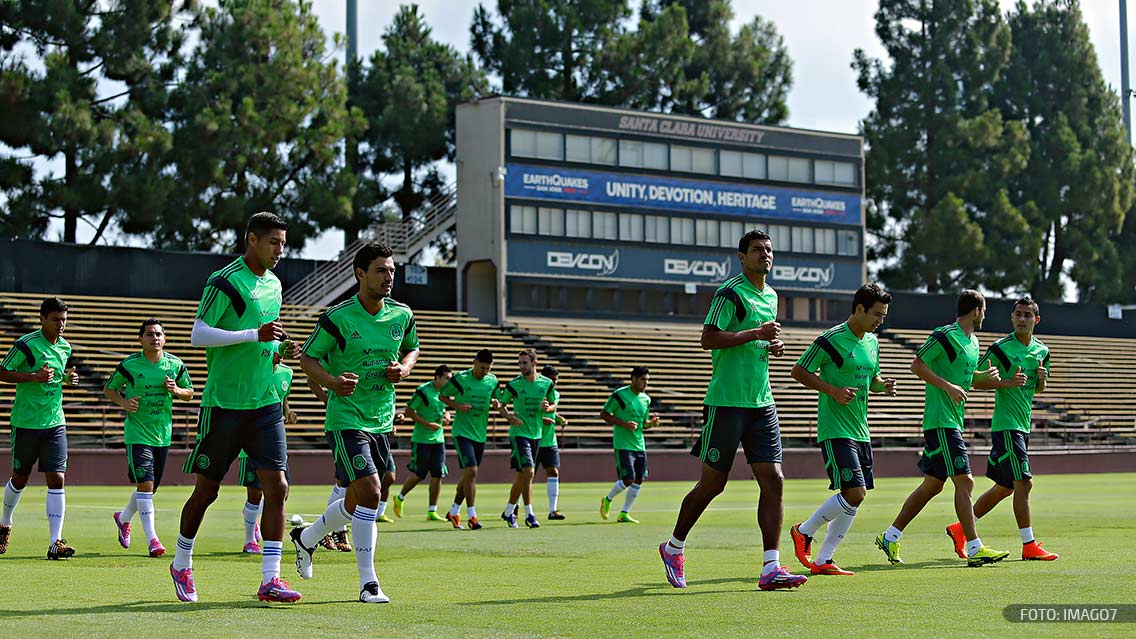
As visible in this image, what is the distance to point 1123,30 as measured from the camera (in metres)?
64.5

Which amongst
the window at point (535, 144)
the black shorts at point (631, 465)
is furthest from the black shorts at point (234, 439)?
the window at point (535, 144)

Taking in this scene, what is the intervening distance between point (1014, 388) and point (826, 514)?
2627 mm

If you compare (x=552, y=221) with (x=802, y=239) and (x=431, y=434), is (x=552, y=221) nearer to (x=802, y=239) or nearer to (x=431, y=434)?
(x=802, y=239)

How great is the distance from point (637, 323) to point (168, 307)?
14.0 metres

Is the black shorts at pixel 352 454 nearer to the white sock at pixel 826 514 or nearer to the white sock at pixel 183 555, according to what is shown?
the white sock at pixel 183 555

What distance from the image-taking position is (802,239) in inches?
1892

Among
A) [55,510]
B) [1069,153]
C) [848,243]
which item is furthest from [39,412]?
[1069,153]

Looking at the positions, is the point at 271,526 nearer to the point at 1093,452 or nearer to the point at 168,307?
the point at 168,307

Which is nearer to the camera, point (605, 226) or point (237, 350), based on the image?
point (237, 350)

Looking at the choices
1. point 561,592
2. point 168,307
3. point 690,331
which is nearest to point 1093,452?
point 690,331

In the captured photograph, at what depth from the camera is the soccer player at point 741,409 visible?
10.3m

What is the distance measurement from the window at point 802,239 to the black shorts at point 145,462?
35051 millimetres

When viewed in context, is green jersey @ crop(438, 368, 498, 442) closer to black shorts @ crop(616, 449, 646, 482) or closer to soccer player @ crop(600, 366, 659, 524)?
soccer player @ crop(600, 366, 659, 524)

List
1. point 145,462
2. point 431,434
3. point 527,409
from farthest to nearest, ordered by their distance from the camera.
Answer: point 431,434 < point 527,409 < point 145,462
